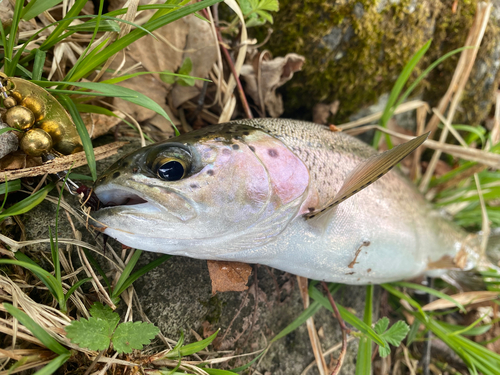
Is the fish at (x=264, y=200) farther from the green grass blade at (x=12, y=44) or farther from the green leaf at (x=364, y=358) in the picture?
the green grass blade at (x=12, y=44)

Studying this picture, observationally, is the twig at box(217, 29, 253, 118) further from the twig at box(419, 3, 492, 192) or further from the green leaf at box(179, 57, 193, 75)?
the twig at box(419, 3, 492, 192)

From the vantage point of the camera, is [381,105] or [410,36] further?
[381,105]

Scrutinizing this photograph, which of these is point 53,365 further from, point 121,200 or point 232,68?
point 232,68

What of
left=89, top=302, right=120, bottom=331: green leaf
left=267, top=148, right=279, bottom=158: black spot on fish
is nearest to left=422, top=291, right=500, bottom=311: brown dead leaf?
left=267, top=148, right=279, bottom=158: black spot on fish

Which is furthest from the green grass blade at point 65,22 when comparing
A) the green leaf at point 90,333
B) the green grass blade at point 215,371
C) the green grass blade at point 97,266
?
the green grass blade at point 215,371

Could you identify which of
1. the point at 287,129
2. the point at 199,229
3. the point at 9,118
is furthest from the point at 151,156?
the point at 287,129

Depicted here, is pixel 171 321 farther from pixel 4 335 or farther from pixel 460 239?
pixel 460 239
